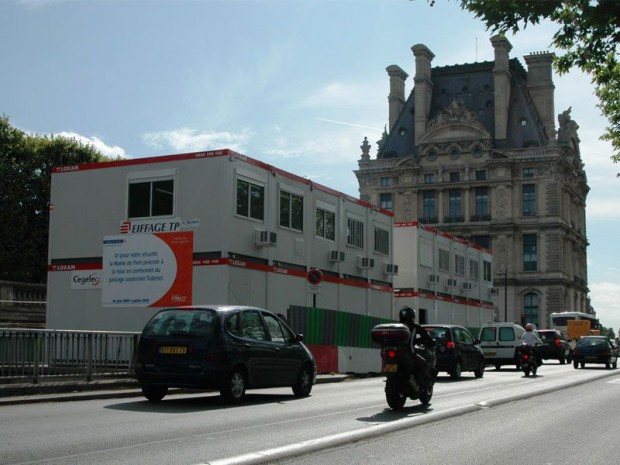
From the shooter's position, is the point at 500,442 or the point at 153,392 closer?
the point at 500,442

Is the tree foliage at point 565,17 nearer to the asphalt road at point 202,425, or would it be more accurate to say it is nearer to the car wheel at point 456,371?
the asphalt road at point 202,425

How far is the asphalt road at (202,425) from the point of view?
29.9 feet

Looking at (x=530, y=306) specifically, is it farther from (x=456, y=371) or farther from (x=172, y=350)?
(x=172, y=350)

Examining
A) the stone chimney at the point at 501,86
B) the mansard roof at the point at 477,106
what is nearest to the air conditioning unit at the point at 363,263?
the mansard roof at the point at 477,106

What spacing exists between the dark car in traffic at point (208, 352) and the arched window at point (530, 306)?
89.6m

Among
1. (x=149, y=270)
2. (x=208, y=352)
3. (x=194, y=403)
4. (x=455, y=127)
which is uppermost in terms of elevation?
(x=455, y=127)

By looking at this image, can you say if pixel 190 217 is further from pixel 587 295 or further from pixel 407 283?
pixel 587 295

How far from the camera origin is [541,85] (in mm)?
109750

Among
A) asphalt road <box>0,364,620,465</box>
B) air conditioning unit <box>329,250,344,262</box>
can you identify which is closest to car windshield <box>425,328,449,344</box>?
asphalt road <box>0,364,620,465</box>

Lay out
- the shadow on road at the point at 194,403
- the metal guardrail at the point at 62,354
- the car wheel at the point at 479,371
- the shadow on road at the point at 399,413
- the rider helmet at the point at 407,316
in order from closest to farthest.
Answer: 1. the shadow on road at the point at 399,413
2. the shadow on road at the point at 194,403
3. the rider helmet at the point at 407,316
4. the metal guardrail at the point at 62,354
5. the car wheel at the point at 479,371

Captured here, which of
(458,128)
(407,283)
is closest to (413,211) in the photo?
(458,128)

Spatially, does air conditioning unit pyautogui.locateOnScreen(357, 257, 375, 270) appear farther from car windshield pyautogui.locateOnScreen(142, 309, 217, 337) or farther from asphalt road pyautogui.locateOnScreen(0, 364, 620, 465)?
car windshield pyautogui.locateOnScreen(142, 309, 217, 337)

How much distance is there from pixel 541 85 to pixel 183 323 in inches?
3976

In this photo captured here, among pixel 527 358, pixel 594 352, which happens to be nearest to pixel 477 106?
pixel 594 352
